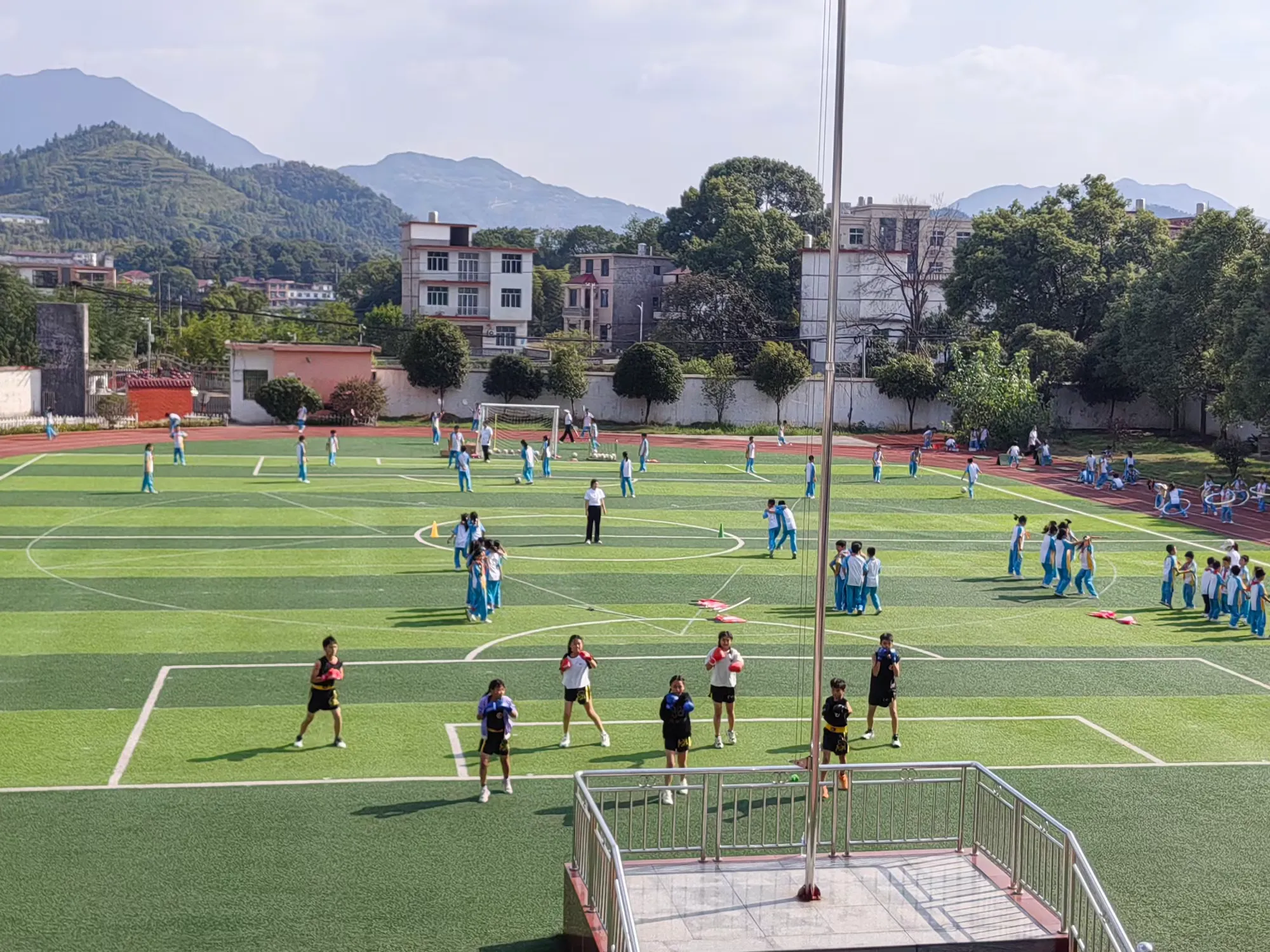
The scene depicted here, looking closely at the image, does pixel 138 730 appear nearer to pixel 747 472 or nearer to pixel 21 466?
pixel 21 466

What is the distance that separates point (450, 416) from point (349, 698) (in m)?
53.3

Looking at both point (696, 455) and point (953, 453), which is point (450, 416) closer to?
point (696, 455)

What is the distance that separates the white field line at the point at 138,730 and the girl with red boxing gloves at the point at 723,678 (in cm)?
747

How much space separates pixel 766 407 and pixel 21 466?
40119mm

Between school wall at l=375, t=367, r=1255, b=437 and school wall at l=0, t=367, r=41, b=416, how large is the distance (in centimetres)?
1755

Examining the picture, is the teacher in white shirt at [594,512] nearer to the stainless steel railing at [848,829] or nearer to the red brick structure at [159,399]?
the stainless steel railing at [848,829]

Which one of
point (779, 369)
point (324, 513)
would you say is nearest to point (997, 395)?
point (779, 369)

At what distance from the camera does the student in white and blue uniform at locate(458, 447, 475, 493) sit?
43.1m

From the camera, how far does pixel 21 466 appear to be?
4831 cm

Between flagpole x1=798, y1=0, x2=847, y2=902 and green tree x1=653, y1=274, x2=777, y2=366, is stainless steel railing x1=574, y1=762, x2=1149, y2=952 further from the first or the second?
green tree x1=653, y1=274, x2=777, y2=366

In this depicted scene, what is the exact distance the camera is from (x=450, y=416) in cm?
7306

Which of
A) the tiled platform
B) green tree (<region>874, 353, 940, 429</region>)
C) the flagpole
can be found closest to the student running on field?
the tiled platform

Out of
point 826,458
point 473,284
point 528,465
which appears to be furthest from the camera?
point 473,284

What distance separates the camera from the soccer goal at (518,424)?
5934 centimetres
